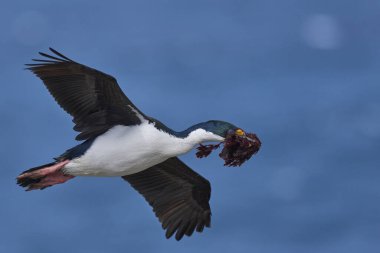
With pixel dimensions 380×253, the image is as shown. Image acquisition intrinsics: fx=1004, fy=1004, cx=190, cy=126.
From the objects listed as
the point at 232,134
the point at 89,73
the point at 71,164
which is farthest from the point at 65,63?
the point at 232,134

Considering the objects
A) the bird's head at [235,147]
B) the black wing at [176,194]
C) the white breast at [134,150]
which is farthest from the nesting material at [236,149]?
the black wing at [176,194]

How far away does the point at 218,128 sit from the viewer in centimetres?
1600

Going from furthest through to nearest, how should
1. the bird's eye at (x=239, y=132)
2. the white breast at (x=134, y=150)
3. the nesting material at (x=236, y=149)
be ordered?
the white breast at (x=134, y=150) → the bird's eye at (x=239, y=132) → the nesting material at (x=236, y=149)

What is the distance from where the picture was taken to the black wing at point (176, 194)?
17.8 metres

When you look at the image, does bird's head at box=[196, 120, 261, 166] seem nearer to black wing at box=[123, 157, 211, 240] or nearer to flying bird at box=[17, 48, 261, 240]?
flying bird at box=[17, 48, 261, 240]

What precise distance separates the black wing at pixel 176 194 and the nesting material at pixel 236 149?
2.23 meters

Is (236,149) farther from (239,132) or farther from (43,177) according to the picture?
(43,177)

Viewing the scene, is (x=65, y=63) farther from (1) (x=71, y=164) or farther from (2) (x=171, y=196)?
(2) (x=171, y=196)

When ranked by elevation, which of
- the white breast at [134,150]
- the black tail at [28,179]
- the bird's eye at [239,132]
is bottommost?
the black tail at [28,179]

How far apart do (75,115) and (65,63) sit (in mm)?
982

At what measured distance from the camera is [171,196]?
17.9 m

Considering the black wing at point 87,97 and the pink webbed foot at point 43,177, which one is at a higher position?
the black wing at point 87,97

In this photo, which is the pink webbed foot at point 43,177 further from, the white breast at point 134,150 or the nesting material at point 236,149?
the nesting material at point 236,149

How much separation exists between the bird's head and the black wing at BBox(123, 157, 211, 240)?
7.15ft
